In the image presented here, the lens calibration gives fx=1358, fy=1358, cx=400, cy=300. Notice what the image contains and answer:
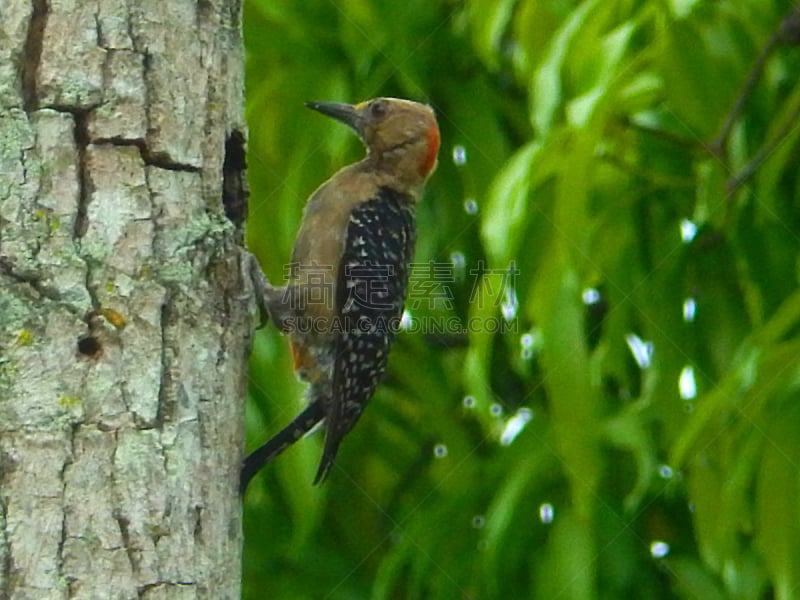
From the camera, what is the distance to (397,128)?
3760 mm

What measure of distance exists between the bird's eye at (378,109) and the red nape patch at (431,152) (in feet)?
0.45

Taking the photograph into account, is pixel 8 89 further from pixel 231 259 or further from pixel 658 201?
pixel 658 201

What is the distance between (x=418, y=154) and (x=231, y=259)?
1.55 m

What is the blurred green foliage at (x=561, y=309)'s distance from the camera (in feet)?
9.01

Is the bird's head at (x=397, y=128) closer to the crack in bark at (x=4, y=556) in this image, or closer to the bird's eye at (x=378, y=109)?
the bird's eye at (x=378, y=109)

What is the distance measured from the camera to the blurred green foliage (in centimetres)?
275

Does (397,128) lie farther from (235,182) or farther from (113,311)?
(113,311)

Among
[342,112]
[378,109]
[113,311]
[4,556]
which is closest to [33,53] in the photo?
[113,311]

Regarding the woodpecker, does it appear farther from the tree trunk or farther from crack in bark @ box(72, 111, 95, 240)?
crack in bark @ box(72, 111, 95, 240)

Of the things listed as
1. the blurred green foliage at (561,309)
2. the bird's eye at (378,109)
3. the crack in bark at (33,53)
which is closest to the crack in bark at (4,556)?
the crack in bark at (33,53)

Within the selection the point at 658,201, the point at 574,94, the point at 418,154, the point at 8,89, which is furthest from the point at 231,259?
the point at 418,154

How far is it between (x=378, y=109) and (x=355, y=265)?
45 cm

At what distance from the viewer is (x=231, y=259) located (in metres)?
2.33

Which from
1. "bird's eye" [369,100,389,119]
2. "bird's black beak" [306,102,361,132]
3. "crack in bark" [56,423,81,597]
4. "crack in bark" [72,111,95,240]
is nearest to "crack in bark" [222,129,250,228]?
"crack in bark" [72,111,95,240]
